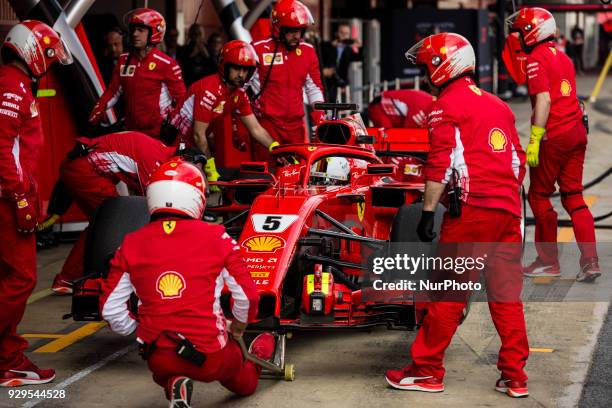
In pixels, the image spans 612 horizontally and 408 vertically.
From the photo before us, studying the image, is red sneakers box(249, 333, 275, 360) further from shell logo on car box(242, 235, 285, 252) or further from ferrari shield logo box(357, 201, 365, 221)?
ferrari shield logo box(357, 201, 365, 221)

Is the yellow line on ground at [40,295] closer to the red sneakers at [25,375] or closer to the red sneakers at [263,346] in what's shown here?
A: the red sneakers at [25,375]

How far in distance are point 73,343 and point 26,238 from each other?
1222 millimetres

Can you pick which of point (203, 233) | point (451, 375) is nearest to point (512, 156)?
point (451, 375)

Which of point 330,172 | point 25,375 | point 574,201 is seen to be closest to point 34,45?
point 25,375

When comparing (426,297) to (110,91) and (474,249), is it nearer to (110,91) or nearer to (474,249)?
(474,249)

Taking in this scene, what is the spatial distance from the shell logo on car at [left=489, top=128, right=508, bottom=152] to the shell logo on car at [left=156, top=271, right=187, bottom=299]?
2017mm

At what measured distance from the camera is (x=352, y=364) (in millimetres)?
7512

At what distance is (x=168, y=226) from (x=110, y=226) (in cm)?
198

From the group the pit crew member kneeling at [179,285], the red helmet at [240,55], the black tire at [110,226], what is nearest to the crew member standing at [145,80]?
the red helmet at [240,55]

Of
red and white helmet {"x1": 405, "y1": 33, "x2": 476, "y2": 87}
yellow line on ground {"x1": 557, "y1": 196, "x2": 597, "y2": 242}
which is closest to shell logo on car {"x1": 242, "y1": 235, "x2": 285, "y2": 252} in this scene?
red and white helmet {"x1": 405, "y1": 33, "x2": 476, "y2": 87}

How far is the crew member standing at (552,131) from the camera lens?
9.66 metres

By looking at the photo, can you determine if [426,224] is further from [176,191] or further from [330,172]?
[330,172]

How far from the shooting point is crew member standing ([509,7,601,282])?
31.7ft

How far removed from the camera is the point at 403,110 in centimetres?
1161
